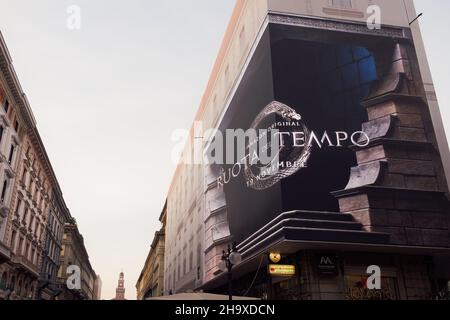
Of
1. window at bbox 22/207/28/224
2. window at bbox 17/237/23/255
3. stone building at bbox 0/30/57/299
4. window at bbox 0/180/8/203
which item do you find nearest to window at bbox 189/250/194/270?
stone building at bbox 0/30/57/299

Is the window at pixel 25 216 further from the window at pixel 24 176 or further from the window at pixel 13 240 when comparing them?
the window at pixel 24 176

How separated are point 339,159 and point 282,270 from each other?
7.02 m

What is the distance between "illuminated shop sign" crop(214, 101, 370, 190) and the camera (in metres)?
23.0

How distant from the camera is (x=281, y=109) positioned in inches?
944

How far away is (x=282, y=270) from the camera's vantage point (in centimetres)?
2114

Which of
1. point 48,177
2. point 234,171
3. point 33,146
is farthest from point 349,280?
point 48,177

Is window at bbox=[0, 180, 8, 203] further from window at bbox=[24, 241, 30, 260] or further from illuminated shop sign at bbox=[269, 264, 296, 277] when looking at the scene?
illuminated shop sign at bbox=[269, 264, 296, 277]

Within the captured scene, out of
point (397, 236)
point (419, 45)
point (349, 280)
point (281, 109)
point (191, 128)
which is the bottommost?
point (349, 280)

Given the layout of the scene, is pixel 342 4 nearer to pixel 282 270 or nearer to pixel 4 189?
pixel 282 270

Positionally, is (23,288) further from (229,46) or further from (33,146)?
(229,46)

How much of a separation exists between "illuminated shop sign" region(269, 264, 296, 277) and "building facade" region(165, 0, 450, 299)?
0.97 feet

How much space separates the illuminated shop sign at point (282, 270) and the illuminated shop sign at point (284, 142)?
451 cm

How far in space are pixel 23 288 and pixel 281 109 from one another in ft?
105

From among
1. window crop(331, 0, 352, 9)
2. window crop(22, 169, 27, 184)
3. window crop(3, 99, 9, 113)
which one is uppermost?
window crop(331, 0, 352, 9)
